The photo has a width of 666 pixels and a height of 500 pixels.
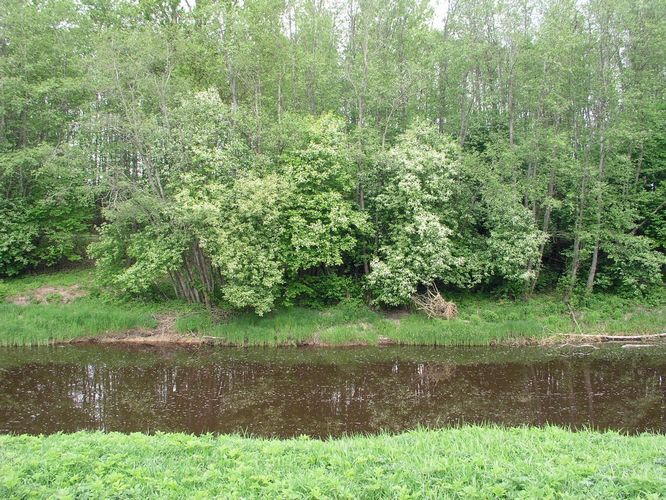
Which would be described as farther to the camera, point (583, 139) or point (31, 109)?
point (31, 109)

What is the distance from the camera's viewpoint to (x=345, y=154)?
67.9 ft

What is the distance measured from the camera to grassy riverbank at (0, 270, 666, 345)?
19891 mm

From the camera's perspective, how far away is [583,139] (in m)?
22.8

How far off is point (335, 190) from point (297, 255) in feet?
11.7

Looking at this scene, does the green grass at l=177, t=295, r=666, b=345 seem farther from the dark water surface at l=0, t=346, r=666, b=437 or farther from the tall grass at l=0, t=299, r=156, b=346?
the tall grass at l=0, t=299, r=156, b=346

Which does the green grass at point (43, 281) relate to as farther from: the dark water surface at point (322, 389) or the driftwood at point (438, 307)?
the driftwood at point (438, 307)

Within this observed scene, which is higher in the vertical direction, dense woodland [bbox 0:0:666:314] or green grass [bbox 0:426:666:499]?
dense woodland [bbox 0:0:666:314]

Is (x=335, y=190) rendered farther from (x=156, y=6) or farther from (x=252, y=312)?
(x=156, y=6)

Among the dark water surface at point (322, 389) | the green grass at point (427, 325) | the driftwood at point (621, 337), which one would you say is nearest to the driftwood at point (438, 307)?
the green grass at point (427, 325)

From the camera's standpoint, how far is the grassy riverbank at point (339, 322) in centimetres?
1989

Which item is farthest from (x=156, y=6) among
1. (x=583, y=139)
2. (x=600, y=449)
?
(x=600, y=449)

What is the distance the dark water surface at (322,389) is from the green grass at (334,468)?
3.87 m

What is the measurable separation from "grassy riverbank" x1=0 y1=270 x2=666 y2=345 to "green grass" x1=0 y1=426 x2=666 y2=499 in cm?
A: 1196

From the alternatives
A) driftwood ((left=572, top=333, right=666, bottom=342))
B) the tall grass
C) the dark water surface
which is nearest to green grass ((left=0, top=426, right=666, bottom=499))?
the dark water surface
